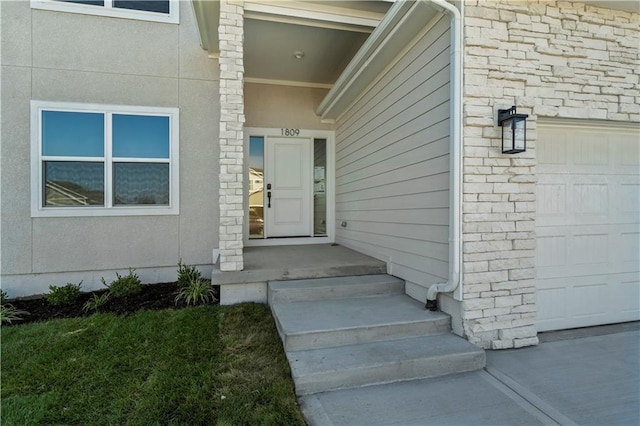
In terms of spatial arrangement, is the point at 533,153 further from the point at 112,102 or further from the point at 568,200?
the point at 112,102

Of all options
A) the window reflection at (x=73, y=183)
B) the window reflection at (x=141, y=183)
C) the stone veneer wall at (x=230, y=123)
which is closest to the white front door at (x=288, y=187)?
the window reflection at (x=141, y=183)

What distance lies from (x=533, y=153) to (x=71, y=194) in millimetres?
5923

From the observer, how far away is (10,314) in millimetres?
3711

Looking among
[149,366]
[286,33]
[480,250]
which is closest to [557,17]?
[480,250]

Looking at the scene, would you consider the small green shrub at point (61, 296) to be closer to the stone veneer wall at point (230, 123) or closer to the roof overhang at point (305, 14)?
the stone veneer wall at point (230, 123)

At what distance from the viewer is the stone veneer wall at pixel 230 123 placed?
359cm

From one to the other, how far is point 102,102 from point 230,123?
2624 millimetres

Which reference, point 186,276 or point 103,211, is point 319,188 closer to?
point 186,276

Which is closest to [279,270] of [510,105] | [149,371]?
[149,371]

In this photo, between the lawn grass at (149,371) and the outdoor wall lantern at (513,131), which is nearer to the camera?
the lawn grass at (149,371)

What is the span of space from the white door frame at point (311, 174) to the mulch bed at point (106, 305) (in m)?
1.74

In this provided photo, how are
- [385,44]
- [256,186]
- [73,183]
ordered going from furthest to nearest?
[256,186], [73,183], [385,44]

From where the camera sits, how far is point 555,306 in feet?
10.9

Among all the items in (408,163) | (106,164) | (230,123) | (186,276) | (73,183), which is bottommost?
(186,276)
